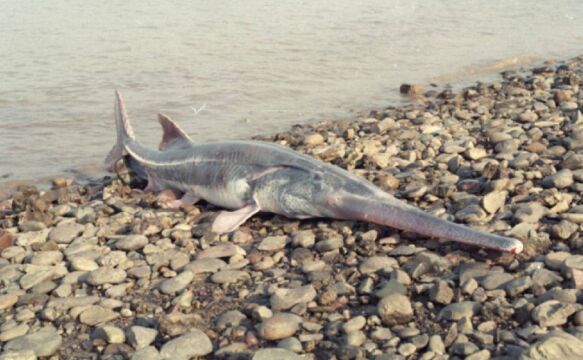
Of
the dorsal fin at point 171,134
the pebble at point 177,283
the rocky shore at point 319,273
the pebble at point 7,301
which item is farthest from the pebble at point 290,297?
the dorsal fin at point 171,134

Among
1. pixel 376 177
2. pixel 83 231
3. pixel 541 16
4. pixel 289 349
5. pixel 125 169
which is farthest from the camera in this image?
pixel 541 16

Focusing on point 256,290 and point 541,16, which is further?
point 541,16

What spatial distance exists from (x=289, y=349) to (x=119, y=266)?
2.20m

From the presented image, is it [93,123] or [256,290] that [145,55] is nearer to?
[93,123]

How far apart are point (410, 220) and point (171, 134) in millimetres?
3725

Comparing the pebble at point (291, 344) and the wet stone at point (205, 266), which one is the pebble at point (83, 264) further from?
the pebble at point (291, 344)

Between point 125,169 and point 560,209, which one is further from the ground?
point 560,209

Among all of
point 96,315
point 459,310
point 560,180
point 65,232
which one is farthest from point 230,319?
point 560,180

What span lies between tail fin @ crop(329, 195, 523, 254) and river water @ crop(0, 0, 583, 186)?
17.0 feet

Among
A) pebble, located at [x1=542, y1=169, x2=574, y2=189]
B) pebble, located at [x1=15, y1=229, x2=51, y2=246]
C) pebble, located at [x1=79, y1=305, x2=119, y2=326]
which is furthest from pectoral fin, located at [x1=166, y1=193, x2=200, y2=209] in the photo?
pebble, located at [x1=542, y1=169, x2=574, y2=189]

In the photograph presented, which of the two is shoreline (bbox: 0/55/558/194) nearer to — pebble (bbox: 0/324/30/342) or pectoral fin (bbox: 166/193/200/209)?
pectoral fin (bbox: 166/193/200/209)

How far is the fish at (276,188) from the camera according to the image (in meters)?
5.43

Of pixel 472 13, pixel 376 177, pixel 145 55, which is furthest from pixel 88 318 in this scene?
pixel 472 13

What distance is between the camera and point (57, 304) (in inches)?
195
